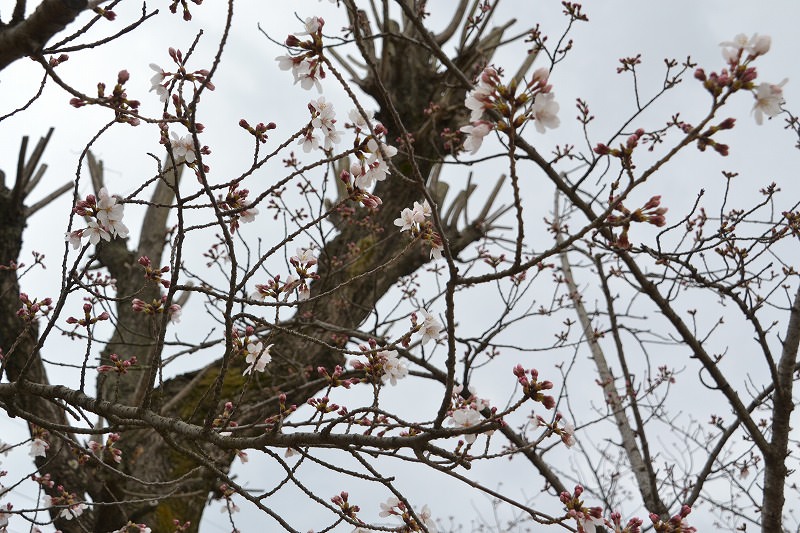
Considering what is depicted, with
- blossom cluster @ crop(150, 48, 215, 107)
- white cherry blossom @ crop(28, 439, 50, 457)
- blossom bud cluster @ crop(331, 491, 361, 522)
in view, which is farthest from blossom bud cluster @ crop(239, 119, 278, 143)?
white cherry blossom @ crop(28, 439, 50, 457)

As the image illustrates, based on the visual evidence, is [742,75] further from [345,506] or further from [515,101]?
[345,506]

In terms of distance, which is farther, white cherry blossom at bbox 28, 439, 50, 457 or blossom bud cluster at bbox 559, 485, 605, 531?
white cherry blossom at bbox 28, 439, 50, 457

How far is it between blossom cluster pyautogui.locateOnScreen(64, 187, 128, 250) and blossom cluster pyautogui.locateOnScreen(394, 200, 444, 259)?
852 mm

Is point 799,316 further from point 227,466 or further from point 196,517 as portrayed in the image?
point 196,517

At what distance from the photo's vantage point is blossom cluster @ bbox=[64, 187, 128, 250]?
1.77 m

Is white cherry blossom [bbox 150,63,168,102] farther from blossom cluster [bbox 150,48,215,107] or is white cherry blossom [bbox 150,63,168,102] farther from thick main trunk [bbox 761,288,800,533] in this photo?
thick main trunk [bbox 761,288,800,533]

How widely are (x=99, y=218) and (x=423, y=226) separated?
38.9 inches

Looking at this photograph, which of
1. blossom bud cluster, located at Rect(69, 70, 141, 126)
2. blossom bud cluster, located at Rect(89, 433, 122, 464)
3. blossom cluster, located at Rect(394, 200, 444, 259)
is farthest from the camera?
blossom bud cluster, located at Rect(89, 433, 122, 464)

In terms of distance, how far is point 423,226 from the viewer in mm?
1870

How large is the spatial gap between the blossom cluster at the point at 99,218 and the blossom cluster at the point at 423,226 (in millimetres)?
852

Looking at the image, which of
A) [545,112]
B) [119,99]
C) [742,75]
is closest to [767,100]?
[742,75]

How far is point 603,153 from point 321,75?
797 mm

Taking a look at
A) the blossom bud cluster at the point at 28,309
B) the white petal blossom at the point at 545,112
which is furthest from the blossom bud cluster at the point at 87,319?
the white petal blossom at the point at 545,112

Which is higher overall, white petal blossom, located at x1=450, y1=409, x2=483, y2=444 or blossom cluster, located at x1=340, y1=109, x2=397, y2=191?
blossom cluster, located at x1=340, y1=109, x2=397, y2=191
